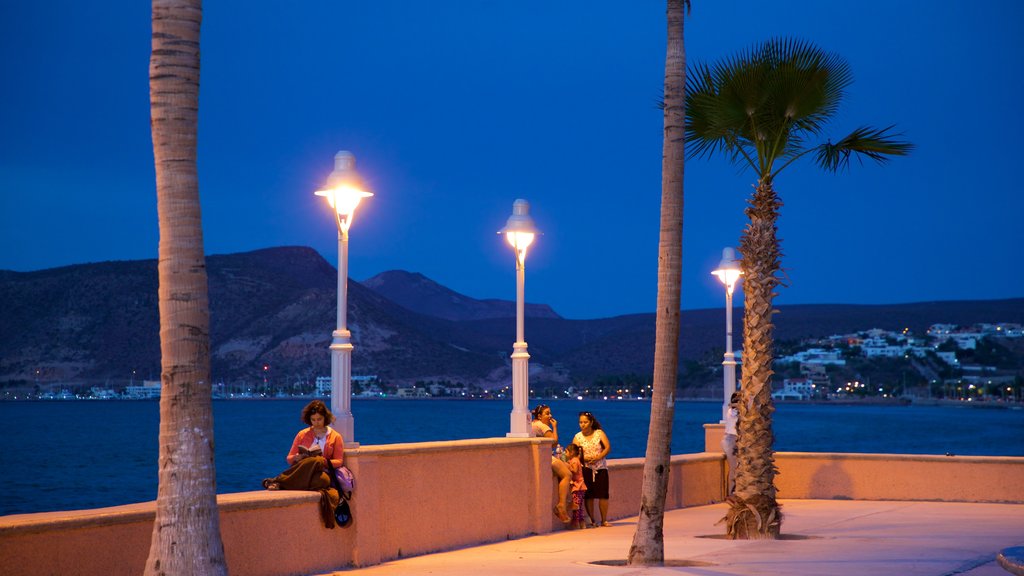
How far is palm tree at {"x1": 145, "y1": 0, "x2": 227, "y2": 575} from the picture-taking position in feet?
24.9

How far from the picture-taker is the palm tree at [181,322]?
7582 mm

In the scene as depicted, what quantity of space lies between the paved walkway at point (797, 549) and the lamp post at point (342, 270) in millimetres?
1457

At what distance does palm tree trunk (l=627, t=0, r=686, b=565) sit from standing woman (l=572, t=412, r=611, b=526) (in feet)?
14.1

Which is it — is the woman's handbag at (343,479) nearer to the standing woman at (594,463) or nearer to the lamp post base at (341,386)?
the lamp post base at (341,386)

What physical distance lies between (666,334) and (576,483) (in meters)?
5.01

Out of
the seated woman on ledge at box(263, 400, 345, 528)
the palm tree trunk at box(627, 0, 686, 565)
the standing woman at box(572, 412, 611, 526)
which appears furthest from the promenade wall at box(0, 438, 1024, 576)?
the palm tree trunk at box(627, 0, 686, 565)

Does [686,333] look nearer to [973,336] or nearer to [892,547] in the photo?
[973,336]

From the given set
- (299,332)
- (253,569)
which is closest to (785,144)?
(253,569)

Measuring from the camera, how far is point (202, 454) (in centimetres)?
765

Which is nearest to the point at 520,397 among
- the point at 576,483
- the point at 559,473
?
the point at 559,473

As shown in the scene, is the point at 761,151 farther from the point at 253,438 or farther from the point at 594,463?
the point at 253,438

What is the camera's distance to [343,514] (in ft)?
39.4

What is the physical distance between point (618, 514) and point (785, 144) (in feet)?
17.5

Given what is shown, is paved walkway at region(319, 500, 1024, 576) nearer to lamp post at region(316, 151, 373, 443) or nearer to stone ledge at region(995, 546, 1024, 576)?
stone ledge at region(995, 546, 1024, 576)
